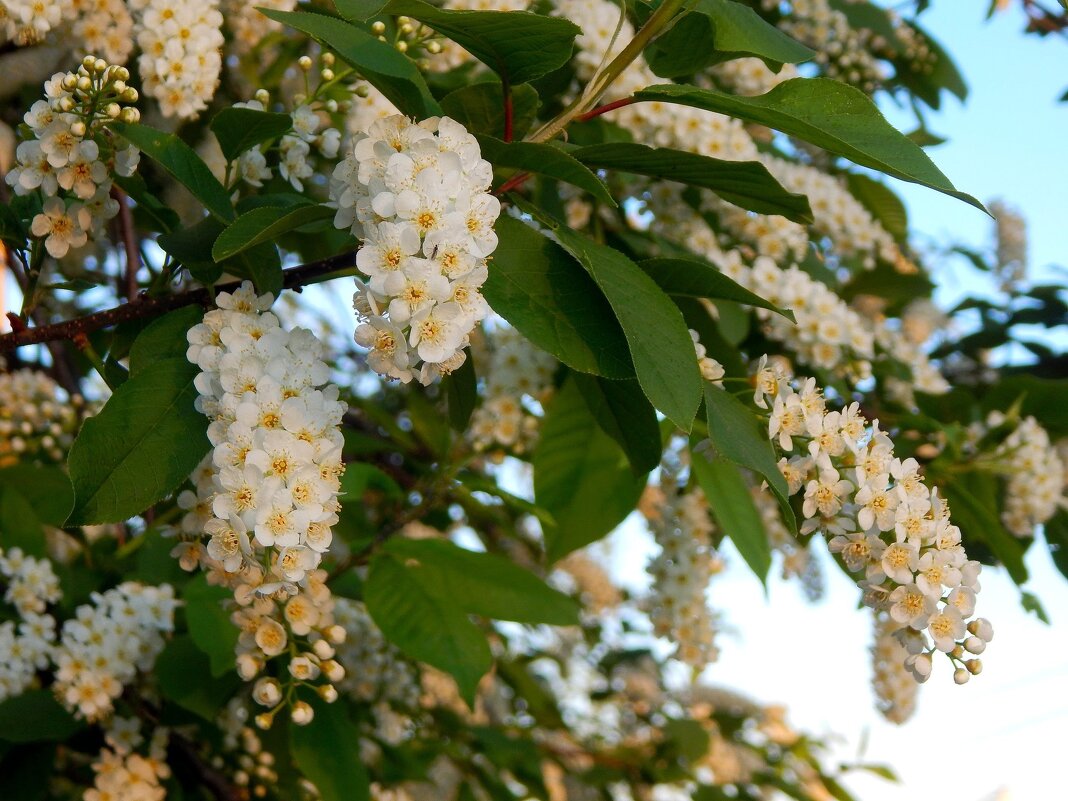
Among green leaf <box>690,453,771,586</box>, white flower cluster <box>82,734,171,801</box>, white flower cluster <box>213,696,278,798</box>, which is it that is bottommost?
white flower cluster <box>213,696,278,798</box>

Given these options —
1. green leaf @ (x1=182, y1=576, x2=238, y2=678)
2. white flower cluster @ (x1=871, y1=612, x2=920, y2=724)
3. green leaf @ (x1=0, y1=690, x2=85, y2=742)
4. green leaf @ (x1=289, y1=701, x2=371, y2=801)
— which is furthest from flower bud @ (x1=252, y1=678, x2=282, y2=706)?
white flower cluster @ (x1=871, y1=612, x2=920, y2=724)

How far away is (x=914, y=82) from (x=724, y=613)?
1500 mm

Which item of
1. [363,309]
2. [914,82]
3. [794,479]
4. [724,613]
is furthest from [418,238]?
[914,82]

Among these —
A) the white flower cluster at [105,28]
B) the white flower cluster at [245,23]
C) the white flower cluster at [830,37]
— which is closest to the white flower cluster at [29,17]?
the white flower cluster at [105,28]

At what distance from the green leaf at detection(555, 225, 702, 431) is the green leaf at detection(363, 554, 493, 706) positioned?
27.6 inches

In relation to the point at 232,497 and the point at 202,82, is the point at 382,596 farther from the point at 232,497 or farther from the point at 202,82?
the point at 202,82

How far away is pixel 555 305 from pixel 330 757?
0.88m

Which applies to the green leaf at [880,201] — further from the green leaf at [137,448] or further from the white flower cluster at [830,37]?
the green leaf at [137,448]

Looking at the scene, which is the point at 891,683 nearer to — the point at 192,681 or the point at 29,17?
the point at 192,681

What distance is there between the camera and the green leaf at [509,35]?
911 mm

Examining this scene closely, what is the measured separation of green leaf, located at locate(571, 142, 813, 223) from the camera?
39.7 inches

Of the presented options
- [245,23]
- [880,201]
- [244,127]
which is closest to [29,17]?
[245,23]

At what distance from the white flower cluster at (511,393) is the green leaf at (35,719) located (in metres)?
0.84

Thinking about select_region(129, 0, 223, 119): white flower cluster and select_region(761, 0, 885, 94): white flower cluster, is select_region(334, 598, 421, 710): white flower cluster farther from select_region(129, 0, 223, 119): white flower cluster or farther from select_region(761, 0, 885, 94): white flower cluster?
select_region(761, 0, 885, 94): white flower cluster
